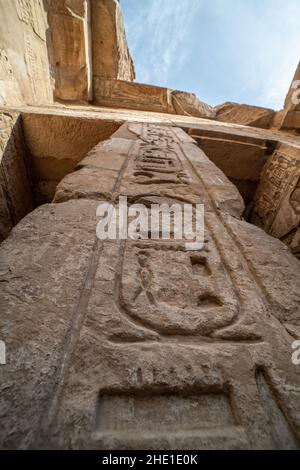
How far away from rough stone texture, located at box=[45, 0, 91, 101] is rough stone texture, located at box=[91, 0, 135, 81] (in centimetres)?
39

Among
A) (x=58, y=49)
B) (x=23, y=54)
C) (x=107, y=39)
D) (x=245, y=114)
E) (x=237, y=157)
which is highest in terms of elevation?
(x=107, y=39)

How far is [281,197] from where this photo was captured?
9.45 ft

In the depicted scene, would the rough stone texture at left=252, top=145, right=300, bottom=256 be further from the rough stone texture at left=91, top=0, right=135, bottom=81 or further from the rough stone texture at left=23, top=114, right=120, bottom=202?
the rough stone texture at left=91, top=0, right=135, bottom=81

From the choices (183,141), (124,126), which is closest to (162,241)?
(183,141)

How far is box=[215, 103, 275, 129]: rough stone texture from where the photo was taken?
6.79 metres

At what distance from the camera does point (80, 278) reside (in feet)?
2.63

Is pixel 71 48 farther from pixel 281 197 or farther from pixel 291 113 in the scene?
pixel 281 197

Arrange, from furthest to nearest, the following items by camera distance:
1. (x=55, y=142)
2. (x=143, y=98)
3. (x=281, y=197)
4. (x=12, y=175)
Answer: (x=143, y=98)
(x=55, y=142)
(x=281, y=197)
(x=12, y=175)

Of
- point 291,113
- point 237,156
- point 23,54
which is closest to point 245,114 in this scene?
point 291,113

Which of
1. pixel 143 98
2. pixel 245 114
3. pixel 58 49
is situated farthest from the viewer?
pixel 245 114

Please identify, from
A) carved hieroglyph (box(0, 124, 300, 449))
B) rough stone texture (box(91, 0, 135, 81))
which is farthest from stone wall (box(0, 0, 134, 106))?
carved hieroglyph (box(0, 124, 300, 449))

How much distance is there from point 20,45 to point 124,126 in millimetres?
2273

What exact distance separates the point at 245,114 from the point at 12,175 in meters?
6.93

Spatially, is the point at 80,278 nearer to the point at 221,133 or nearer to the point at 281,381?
the point at 281,381
